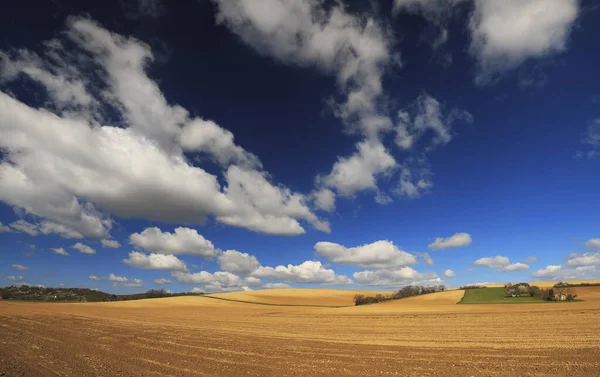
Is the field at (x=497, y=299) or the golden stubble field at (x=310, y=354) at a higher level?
the field at (x=497, y=299)

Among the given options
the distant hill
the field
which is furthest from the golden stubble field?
the distant hill

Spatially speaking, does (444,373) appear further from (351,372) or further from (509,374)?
(351,372)

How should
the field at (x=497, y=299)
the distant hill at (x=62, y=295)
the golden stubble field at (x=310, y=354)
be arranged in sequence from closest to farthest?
the golden stubble field at (x=310, y=354) < the field at (x=497, y=299) < the distant hill at (x=62, y=295)

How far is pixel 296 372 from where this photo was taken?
1294 centimetres

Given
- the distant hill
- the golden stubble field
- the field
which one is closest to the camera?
the golden stubble field

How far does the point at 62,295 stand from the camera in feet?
376

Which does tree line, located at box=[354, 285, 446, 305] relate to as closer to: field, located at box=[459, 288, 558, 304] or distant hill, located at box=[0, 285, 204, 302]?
field, located at box=[459, 288, 558, 304]

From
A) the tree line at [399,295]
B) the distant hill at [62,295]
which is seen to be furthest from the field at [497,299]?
the distant hill at [62,295]

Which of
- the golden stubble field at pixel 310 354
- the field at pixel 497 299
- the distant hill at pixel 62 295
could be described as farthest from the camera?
the distant hill at pixel 62 295

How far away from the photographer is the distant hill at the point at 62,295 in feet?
340

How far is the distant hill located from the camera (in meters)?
104

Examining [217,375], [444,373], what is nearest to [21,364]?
[217,375]

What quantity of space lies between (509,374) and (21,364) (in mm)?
18690

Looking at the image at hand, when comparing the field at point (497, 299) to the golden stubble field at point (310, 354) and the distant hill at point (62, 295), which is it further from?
the distant hill at point (62, 295)
